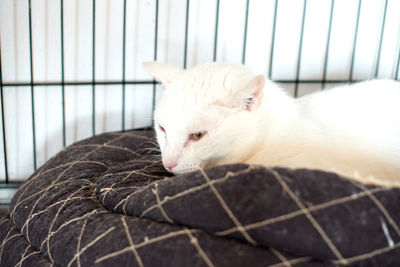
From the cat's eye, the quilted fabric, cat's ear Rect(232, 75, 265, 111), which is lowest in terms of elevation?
the quilted fabric

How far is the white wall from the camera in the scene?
1.69 metres

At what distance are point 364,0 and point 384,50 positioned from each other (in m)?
0.25

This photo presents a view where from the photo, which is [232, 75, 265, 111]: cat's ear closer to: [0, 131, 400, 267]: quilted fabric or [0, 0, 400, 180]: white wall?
[0, 131, 400, 267]: quilted fabric

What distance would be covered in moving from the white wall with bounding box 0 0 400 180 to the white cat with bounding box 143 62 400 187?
560 mm

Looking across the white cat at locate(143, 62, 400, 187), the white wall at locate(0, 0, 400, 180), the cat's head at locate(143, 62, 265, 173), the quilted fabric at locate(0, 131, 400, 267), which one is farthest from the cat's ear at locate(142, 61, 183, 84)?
the white wall at locate(0, 0, 400, 180)

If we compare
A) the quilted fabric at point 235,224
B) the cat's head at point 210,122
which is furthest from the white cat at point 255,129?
the quilted fabric at point 235,224

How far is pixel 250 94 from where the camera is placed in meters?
1.02

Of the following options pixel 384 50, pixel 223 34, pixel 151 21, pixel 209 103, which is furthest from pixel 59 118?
pixel 384 50

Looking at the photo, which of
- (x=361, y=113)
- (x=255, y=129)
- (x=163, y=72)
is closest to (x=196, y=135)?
(x=255, y=129)

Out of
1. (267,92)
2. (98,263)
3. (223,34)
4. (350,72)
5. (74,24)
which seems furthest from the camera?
(350,72)

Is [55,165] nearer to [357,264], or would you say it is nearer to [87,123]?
[87,123]

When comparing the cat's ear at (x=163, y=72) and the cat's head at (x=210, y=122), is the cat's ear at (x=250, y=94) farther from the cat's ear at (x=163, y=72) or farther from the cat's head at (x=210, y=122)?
the cat's ear at (x=163, y=72)

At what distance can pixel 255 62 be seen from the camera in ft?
6.06

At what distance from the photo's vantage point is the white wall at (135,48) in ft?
5.54
